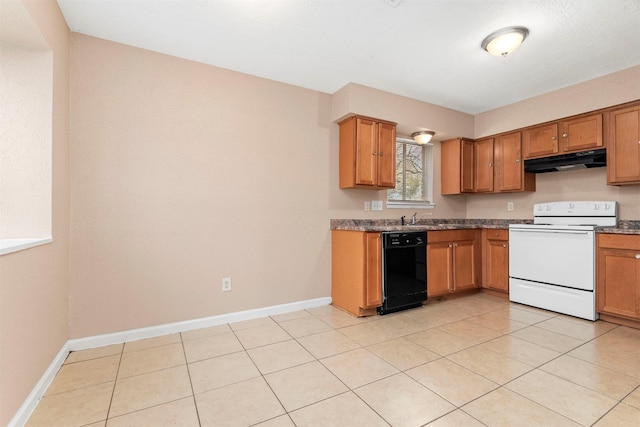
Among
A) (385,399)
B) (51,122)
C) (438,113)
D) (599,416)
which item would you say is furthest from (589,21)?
(51,122)

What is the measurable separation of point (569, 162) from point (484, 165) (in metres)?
1.03

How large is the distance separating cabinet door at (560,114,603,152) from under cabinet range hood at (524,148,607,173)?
0.25ft

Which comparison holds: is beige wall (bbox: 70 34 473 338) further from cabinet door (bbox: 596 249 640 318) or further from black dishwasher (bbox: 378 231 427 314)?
cabinet door (bbox: 596 249 640 318)

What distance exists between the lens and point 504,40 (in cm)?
234

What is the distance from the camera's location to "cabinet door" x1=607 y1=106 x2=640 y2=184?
9.43ft

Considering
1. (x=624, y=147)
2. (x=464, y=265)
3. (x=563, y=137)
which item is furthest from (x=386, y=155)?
(x=624, y=147)

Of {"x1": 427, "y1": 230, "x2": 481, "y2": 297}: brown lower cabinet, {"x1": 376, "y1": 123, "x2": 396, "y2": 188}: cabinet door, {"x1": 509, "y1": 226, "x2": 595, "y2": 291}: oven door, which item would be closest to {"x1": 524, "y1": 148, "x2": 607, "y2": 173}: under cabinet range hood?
{"x1": 509, "y1": 226, "x2": 595, "y2": 291}: oven door

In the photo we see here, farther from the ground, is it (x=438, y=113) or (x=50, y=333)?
(x=438, y=113)

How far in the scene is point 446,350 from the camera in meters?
2.24

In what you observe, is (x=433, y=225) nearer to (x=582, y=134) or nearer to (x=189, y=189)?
(x=582, y=134)

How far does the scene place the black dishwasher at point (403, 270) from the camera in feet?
10.1

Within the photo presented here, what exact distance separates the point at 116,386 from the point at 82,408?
212 millimetres

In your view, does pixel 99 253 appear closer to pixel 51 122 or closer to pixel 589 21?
pixel 51 122

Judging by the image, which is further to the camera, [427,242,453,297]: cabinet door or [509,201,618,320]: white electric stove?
[427,242,453,297]: cabinet door
